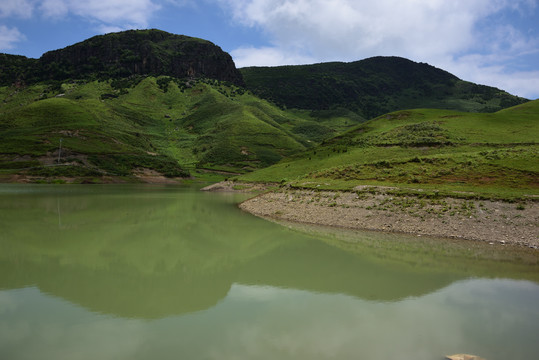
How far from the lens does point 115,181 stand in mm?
102875

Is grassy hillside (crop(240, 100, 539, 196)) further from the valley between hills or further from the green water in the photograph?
the green water

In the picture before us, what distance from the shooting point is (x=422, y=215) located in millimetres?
28891

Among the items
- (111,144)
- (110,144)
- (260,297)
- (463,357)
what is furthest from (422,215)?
(111,144)

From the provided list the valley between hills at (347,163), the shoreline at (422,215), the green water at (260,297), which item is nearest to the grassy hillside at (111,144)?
the valley between hills at (347,163)

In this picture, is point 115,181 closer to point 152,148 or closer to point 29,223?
point 152,148

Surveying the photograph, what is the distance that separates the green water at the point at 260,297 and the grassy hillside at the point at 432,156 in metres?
15.5

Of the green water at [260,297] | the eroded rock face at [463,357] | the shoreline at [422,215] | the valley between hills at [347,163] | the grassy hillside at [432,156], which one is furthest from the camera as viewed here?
the grassy hillside at [432,156]

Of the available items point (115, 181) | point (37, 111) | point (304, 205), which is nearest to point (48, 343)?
point (304, 205)

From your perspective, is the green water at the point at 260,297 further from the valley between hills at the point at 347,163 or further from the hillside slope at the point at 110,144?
the hillside slope at the point at 110,144

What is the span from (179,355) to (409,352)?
6.61 metres

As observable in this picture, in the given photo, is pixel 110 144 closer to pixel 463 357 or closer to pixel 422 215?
pixel 422 215

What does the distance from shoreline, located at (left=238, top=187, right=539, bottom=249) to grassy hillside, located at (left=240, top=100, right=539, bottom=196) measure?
134 inches

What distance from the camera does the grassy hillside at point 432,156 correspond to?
35919 millimetres

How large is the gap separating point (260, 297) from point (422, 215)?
69.2 ft
